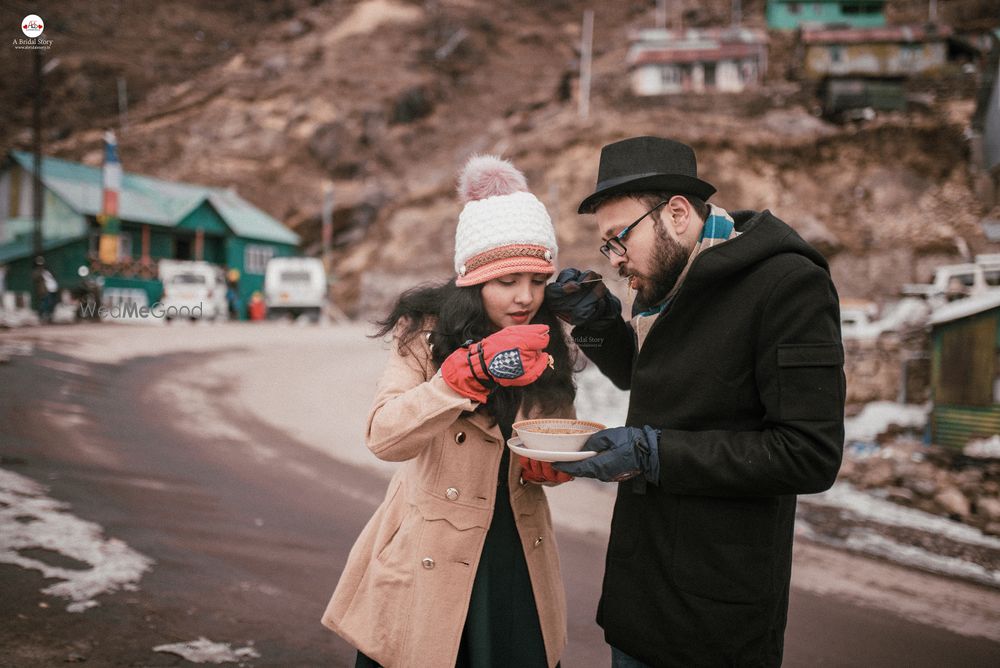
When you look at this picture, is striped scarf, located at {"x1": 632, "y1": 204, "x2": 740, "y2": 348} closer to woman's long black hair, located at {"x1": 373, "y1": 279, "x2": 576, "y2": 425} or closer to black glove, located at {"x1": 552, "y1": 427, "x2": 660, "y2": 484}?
black glove, located at {"x1": 552, "y1": 427, "x2": 660, "y2": 484}

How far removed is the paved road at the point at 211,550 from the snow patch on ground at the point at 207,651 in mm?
56

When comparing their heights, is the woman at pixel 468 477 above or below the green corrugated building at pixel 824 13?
below

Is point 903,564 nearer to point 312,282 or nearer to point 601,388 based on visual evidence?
point 601,388

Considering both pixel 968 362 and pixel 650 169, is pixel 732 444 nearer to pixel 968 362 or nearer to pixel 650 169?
pixel 650 169

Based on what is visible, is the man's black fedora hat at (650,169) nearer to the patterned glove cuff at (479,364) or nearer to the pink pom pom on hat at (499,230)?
the pink pom pom on hat at (499,230)

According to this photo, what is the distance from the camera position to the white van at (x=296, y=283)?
76.3 feet

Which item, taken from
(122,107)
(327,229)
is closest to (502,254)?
(327,229)

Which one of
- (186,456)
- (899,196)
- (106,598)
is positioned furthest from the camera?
(899,196)

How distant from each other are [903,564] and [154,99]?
53020mm

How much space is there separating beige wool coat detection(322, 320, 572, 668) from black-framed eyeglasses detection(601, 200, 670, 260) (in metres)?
0.65

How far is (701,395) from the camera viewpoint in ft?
5.74

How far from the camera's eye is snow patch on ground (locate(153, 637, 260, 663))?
316cm

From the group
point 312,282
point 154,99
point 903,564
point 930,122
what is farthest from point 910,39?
point 154,99

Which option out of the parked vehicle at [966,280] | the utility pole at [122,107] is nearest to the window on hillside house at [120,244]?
the parked vehicle at [966,280]
